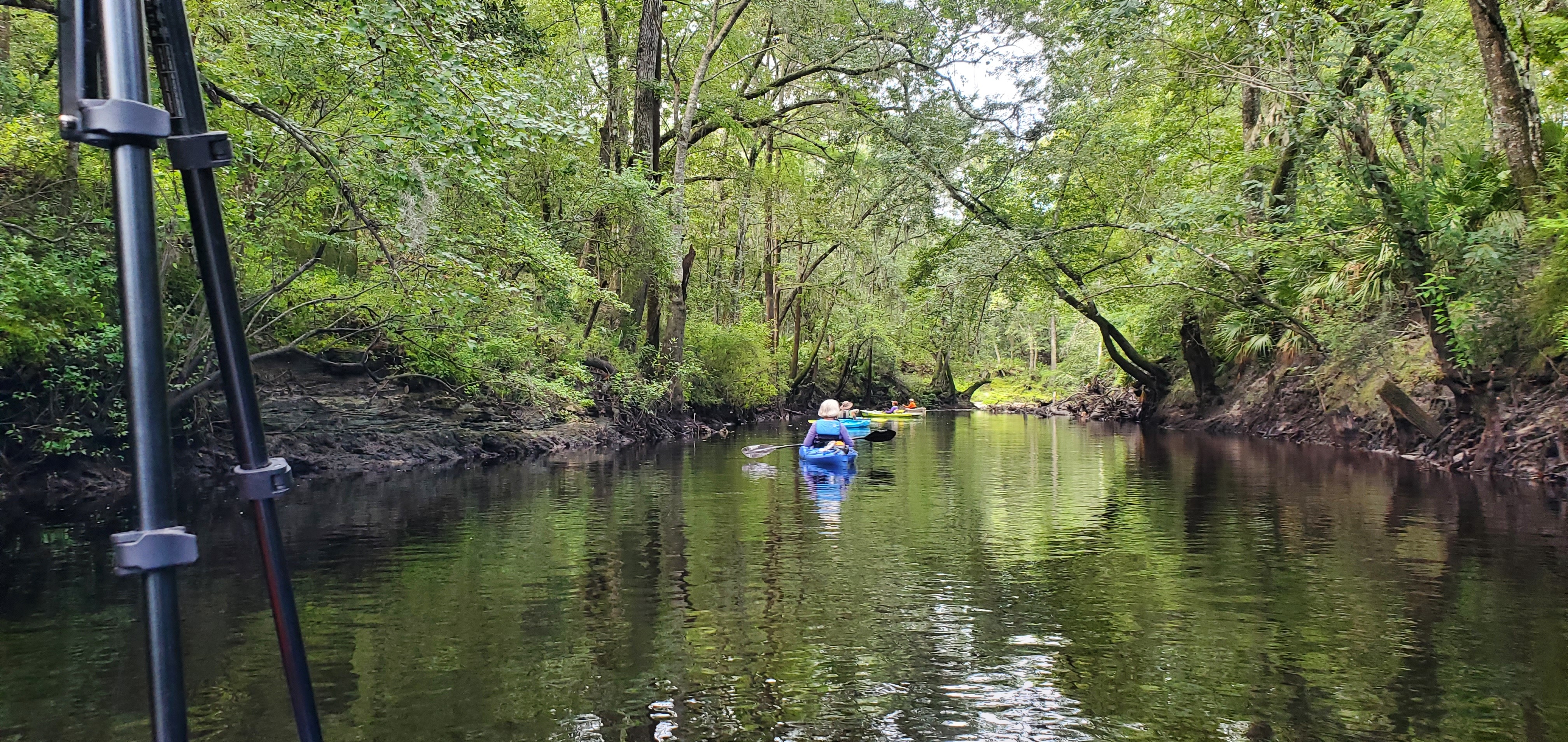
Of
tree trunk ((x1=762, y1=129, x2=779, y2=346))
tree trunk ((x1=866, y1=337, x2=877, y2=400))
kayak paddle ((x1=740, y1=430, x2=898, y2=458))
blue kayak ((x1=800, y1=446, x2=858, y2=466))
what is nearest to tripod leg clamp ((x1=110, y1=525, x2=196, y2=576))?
blue kayak ((x1=800, y1=446, x2=858, y2=466))

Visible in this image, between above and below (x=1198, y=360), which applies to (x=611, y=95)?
above

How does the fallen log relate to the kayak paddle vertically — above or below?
above

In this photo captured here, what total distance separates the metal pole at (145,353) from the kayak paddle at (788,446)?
17.6m

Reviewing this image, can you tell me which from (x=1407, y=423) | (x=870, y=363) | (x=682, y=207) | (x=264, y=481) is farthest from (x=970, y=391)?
(x=264, y=481)

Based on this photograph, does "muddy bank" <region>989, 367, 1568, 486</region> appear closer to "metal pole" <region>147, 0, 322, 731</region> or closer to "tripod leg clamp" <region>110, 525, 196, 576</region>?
"metal pole" <region>147, 0, 322, 731</region>

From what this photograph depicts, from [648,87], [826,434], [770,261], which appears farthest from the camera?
[770,261]

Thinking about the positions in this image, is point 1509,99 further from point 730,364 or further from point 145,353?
point 730,364

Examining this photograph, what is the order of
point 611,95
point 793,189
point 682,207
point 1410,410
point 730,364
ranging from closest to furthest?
point 1410,410 < point 682,207 < point 611,95 < point 793,189 < point 730,364

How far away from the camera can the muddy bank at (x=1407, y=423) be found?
Result: 1315cm

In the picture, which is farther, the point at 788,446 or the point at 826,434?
the point at 788,446

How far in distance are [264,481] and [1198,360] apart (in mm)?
29798

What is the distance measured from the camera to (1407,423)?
674 inches

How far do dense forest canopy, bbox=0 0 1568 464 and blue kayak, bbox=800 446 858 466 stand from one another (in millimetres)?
5055

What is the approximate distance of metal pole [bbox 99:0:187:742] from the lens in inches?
43.3
